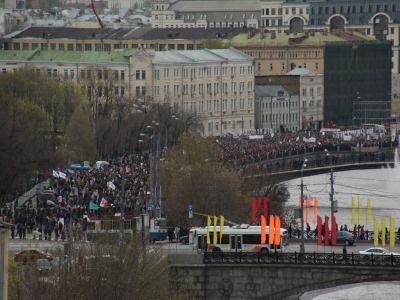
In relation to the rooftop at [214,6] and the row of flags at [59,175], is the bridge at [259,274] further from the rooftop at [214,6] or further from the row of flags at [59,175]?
the rooftop at [214,6]

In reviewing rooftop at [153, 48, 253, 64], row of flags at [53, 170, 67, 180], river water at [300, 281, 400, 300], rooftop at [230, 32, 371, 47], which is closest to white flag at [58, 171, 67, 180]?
row of flags at [53, 170, 67, 180]

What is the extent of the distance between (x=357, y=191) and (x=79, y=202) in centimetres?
3046

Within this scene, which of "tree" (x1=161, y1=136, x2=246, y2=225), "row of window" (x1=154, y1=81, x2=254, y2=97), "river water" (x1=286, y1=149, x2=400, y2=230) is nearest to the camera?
"tree" (x1=161, y1=136, x2=246, y2=225)

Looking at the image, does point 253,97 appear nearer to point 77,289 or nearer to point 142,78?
point 142,78

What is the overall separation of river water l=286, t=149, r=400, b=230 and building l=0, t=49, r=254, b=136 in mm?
10082

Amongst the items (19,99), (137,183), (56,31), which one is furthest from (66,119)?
(56,31)

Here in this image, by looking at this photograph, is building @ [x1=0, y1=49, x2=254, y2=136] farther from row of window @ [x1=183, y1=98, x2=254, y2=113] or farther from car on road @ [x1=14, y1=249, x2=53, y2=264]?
car on road @ [x1=14, y1=249, x2=53, y2=264]

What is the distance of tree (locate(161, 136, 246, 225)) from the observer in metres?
64.7

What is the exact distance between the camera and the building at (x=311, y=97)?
134m

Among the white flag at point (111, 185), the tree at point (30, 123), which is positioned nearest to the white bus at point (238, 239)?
the white flag at point (111, 185)

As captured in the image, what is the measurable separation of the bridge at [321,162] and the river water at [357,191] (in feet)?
1.58

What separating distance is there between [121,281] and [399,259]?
1069cm

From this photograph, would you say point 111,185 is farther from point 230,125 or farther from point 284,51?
point 284,51

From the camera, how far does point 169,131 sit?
99.3 metres
